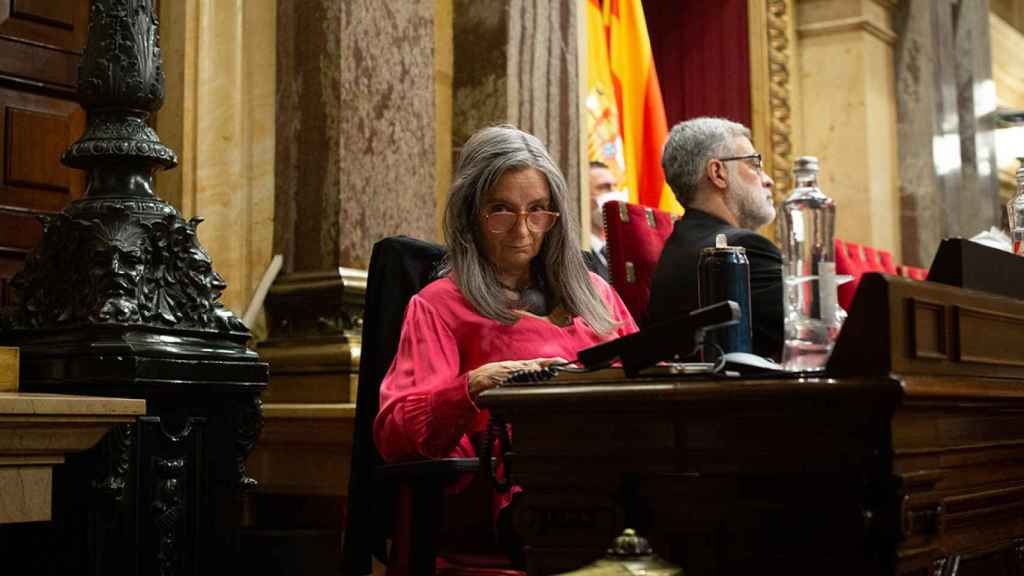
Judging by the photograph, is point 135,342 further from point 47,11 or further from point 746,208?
point 746,208

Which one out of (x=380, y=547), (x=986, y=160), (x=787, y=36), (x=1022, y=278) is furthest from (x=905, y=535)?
(x=986, y=160)

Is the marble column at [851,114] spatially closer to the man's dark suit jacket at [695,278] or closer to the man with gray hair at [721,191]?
the man with gray hair at [721,191]

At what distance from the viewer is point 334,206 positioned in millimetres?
3771

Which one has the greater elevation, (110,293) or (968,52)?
(968,52)

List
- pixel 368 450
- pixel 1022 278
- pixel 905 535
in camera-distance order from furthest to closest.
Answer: pixel 368 450
pixel 1022 278
pixel 905 535

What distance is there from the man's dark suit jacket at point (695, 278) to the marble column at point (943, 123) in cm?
439

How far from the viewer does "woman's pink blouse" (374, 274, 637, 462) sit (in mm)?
2482

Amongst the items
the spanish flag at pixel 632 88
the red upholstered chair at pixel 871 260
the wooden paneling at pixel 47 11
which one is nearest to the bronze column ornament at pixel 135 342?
the wooden paneling at pixel 47 11

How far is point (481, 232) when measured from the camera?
112 inches

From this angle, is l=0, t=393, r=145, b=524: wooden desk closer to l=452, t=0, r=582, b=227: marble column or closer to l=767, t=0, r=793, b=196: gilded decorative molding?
l=452, t=0, r=582, b=227: marble column

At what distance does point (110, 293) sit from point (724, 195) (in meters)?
1.71

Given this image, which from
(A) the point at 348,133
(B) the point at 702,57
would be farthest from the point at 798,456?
(B) the point at 702,57

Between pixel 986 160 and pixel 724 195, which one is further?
pixel 986 160

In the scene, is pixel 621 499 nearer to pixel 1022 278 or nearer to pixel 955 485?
pixel 955 485
